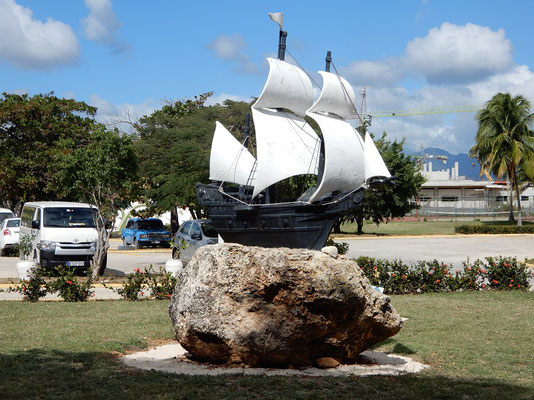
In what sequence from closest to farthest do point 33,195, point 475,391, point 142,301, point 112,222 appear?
point 475,391
point 142,301
point 112,222
point 33,195

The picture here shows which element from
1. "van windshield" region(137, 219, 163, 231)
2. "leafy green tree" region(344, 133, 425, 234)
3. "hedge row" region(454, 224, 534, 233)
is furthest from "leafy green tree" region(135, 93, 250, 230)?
"hedge row" region(454, 224, 534, 233)

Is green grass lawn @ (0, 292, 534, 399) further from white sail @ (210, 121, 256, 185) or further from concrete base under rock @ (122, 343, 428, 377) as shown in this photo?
white sail @ (210, 121, 256, 185)

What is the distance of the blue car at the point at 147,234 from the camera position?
32.8 meters

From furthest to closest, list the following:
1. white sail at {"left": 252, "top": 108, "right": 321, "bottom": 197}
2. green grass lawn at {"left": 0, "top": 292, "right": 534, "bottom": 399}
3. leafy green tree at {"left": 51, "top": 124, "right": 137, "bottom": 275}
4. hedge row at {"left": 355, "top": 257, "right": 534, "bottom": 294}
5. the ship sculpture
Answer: white sail at {"left": 252, "top": 108, "right": 321, "bottom": 197}
leafy green tree at {"left": 51, "top": 124, "right": 137, "bottom": 275}
the ship sculpture
hedge row at {"left": 355, "top": 257, "right": 534, "bottom": 294}
green grass lawn at {"left": 0, "top": 292, "right": 534, "bottom": 399}

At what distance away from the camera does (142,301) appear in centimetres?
1331

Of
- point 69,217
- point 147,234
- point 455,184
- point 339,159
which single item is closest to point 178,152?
point 147,234

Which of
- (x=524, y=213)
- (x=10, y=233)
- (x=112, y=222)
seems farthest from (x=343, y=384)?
(x=524, y=213)

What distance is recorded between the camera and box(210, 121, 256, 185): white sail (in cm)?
2072

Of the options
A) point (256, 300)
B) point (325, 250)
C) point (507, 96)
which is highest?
point (507, 96)

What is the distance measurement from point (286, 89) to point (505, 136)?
31234 millimetres

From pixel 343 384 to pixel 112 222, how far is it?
12.2 m

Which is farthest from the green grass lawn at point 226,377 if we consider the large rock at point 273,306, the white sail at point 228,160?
the white sail at point 228,160

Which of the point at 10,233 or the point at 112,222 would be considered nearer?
the point at 112,222

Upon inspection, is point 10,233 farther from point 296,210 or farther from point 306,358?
point 306,358
